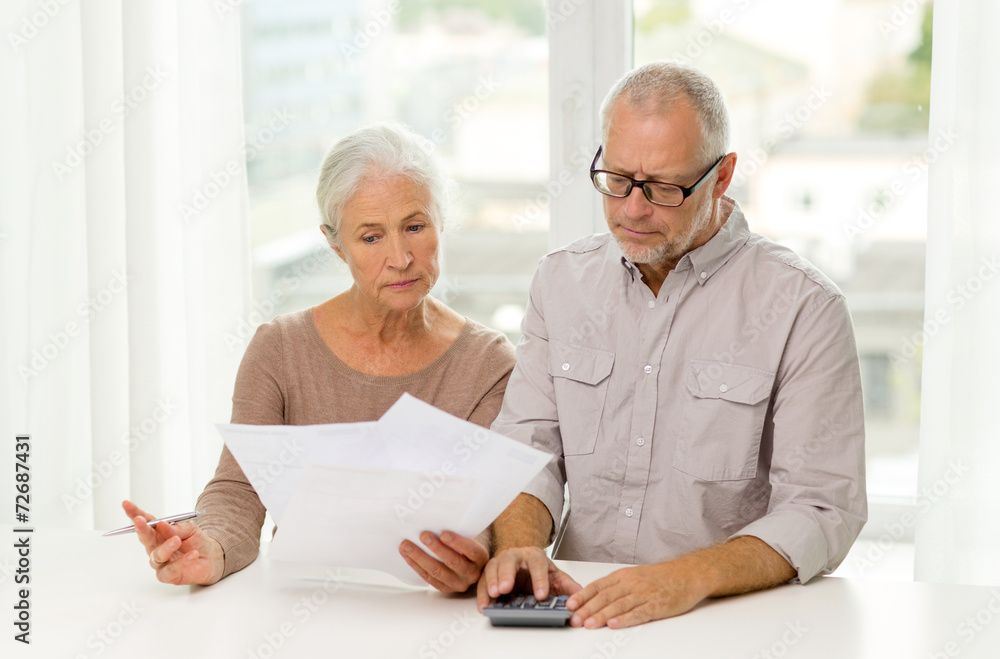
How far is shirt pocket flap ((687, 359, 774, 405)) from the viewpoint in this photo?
164 cm

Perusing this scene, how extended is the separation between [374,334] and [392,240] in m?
0.24

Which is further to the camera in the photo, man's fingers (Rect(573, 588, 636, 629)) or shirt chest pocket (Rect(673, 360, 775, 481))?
shirt chest pocket (Rect(673, 360, 775, 481))

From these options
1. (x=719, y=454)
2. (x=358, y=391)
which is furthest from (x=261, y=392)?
(x=719, y=454)

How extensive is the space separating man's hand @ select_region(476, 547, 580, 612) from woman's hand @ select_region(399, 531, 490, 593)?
0.02 metres

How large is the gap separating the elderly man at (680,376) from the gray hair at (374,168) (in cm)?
29

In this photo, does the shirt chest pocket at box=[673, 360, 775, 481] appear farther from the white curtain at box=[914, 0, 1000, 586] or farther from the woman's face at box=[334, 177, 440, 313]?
the white curtain at box=[914, 0, 1000, 586]

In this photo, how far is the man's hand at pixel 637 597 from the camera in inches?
49.2

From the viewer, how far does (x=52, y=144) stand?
2611mm

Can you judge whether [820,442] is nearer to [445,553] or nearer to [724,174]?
[724,174]

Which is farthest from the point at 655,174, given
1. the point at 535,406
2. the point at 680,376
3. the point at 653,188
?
the point at 535,406

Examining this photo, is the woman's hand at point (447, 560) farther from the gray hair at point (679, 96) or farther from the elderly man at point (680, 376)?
the gray hair at point (679, 96)

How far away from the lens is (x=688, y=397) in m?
1.71

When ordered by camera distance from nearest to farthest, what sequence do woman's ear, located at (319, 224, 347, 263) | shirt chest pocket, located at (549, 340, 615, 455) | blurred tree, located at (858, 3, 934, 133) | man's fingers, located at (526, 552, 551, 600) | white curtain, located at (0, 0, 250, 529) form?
man's fingers, located at (526, 552, 551, 600), shirt chest pocket, located at (549, 340, 615, 455), woman's ear, located at (319, 224, 347, 263), blurred tree, located at (858, 3, 934, 133), white curtain, located at (0, 0, 250, 529)

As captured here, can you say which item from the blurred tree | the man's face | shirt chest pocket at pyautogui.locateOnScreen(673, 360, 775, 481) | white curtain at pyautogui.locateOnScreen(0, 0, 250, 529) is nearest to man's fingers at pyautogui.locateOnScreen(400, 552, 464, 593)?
shirt chest pocket at pyautogui.locateOnScreen(673, 360, 775, 481)
